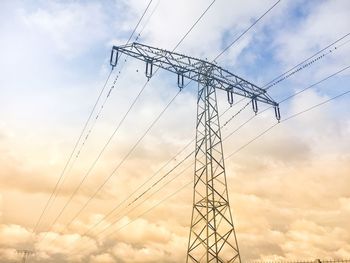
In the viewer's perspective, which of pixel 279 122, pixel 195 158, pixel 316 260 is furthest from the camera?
pixel 279 122

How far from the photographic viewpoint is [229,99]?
2434 centimetres

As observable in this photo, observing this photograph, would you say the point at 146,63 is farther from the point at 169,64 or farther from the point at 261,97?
the point at 261,97

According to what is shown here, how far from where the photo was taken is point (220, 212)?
65.3 feet

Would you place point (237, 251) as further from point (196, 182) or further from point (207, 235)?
point (196, 182)

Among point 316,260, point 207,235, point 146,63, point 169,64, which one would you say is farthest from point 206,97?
point 316,260

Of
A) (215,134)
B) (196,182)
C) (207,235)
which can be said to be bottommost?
(207,235)

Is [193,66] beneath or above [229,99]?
above

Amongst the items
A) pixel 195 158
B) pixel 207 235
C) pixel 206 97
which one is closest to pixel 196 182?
pixel 195 158

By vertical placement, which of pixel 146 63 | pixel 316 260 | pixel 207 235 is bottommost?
pixel 316 260

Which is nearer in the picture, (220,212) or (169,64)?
(220,212)

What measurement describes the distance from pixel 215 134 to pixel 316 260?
10144 mm

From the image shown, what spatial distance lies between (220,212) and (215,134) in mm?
5340

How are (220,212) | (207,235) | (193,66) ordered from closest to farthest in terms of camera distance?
(207,235) → (220,212) → (193,66)

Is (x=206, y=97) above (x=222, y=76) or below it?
below
